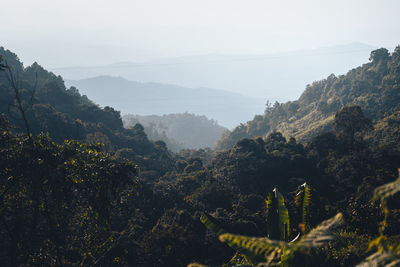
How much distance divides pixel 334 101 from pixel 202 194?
5513cm

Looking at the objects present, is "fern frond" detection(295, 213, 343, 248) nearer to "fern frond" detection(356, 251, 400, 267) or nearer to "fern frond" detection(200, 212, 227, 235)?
"fern frond" detection(356, 251, 400, 267)

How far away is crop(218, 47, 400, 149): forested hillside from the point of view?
197 ft

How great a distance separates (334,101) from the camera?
240 ft

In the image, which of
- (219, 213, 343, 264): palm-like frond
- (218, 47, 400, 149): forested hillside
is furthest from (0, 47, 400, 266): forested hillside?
(218, 47, 400, 149): forested hillside

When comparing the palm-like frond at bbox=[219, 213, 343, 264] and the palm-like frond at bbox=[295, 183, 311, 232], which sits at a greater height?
the palm-like frond at bbox=[219, 213, 343, 264]

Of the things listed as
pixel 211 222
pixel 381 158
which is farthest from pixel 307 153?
pixel 211 222

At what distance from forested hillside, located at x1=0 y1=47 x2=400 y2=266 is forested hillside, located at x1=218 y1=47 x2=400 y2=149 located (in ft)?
1.39

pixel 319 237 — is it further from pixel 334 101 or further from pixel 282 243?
pixel 334 101

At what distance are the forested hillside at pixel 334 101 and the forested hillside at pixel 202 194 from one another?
423 millimetres

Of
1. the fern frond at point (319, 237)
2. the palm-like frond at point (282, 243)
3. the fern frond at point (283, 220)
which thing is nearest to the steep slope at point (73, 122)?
the fern frond at point (283, 220)

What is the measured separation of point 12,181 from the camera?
34.2 feet

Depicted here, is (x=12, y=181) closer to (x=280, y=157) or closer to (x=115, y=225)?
(x=115, y=225)

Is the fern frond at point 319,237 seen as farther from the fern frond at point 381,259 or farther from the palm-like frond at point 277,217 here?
the palm-like frond at point 277,217

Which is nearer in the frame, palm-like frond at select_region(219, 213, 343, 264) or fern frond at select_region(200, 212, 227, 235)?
palm-like frond at select_region(219, 213, 343, 264)
